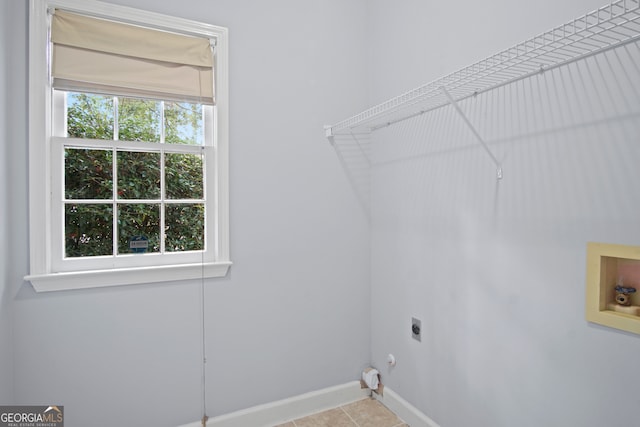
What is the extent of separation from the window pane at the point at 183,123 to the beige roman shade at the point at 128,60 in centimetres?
8

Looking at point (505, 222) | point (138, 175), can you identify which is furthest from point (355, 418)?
point (138, 175)

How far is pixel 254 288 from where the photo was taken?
6.40ft

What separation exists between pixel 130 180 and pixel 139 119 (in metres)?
0.31

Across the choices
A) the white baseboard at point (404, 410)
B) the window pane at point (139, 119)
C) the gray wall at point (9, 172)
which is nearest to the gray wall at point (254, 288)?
the gray wall at point (9, 172)

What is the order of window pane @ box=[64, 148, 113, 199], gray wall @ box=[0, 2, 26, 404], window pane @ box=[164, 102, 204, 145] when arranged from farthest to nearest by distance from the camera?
window pane @ box=[164, 102, 204, 145] → window pane @ box=[64, 148, 113, 199] → gray wall @ box=[0, 2, 26, 404]

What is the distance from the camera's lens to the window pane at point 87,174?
1.62 meters

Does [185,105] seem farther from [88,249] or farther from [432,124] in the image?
[432,124]

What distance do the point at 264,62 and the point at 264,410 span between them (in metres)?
1.95

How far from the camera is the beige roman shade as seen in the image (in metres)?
1.55

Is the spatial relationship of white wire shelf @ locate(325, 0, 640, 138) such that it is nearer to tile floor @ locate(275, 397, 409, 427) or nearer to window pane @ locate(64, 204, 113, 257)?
window pane @ locate(64, 204, 113, 257)

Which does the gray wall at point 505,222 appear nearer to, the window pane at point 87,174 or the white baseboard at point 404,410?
the white baseboard at point 404,410

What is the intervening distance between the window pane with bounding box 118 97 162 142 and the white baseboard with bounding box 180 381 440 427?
1493 mm
